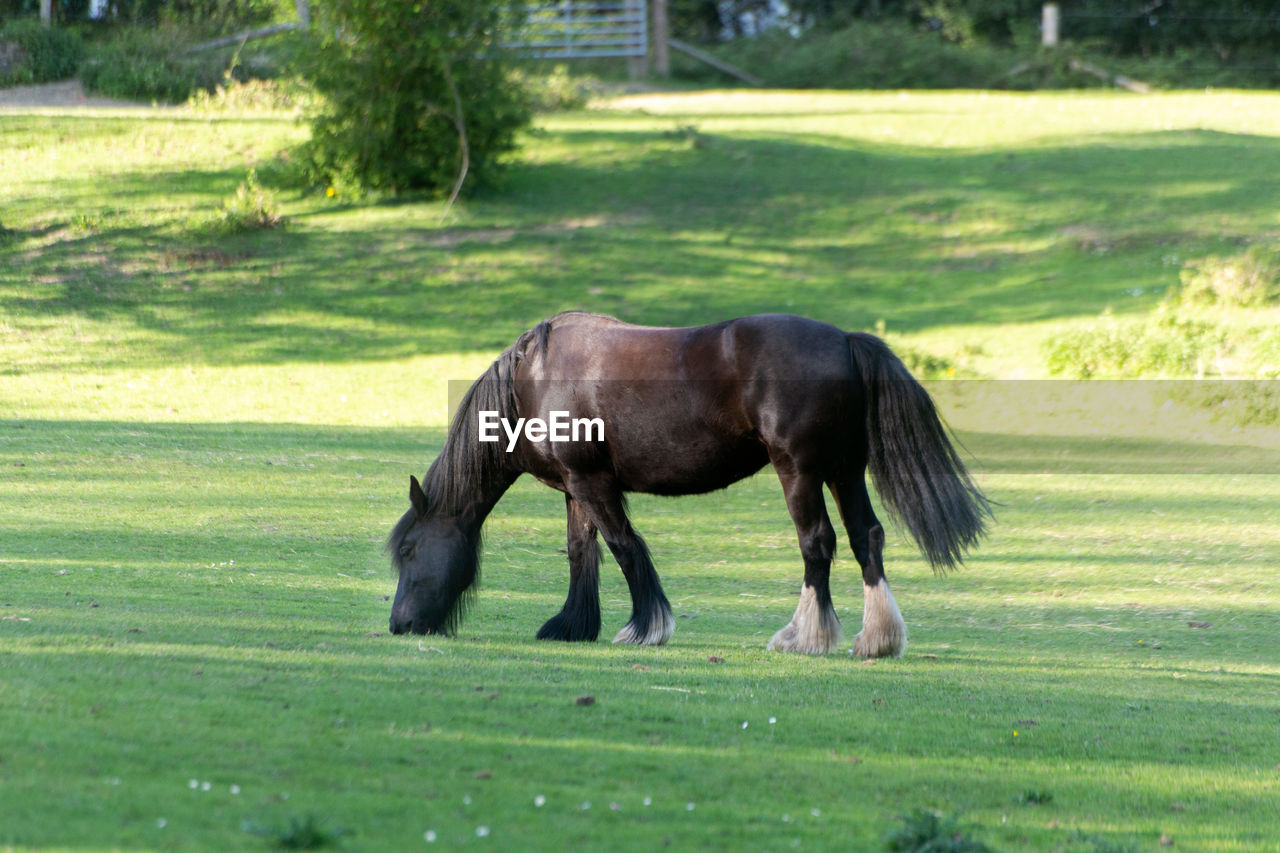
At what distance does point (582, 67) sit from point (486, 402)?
2943 centimetres

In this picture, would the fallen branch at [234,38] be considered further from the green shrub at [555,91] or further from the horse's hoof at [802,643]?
the horse's hoof at [802,643]

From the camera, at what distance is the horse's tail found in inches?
261

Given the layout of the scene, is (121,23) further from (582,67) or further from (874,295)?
(874,295)

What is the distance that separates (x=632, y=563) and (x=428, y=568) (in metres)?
1.14

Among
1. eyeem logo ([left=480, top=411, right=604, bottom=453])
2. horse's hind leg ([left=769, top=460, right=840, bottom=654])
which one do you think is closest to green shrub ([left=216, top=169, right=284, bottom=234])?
eyeem logo ([left=480, top=411, right=604, bottom=453])

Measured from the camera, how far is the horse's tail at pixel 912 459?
21.8 ft

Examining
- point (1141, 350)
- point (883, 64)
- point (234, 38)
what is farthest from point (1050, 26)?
point (1141, 350)

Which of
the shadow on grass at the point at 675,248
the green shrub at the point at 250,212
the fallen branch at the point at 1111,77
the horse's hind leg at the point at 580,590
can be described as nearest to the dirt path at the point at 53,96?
the shadow on grass at the point at 675,248

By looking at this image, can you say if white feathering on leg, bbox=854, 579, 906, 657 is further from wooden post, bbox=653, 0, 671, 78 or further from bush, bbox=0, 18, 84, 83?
wooden post, bbox=653, 0, 671, 78

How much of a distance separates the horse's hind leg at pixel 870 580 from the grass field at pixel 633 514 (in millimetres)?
184

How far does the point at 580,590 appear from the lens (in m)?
7.21

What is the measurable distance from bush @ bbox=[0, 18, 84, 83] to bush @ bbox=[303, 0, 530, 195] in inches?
301

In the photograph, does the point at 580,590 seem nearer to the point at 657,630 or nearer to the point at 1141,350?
the point at 657,630

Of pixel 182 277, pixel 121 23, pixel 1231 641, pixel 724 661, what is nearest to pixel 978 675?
Answer: pixel 724 661
